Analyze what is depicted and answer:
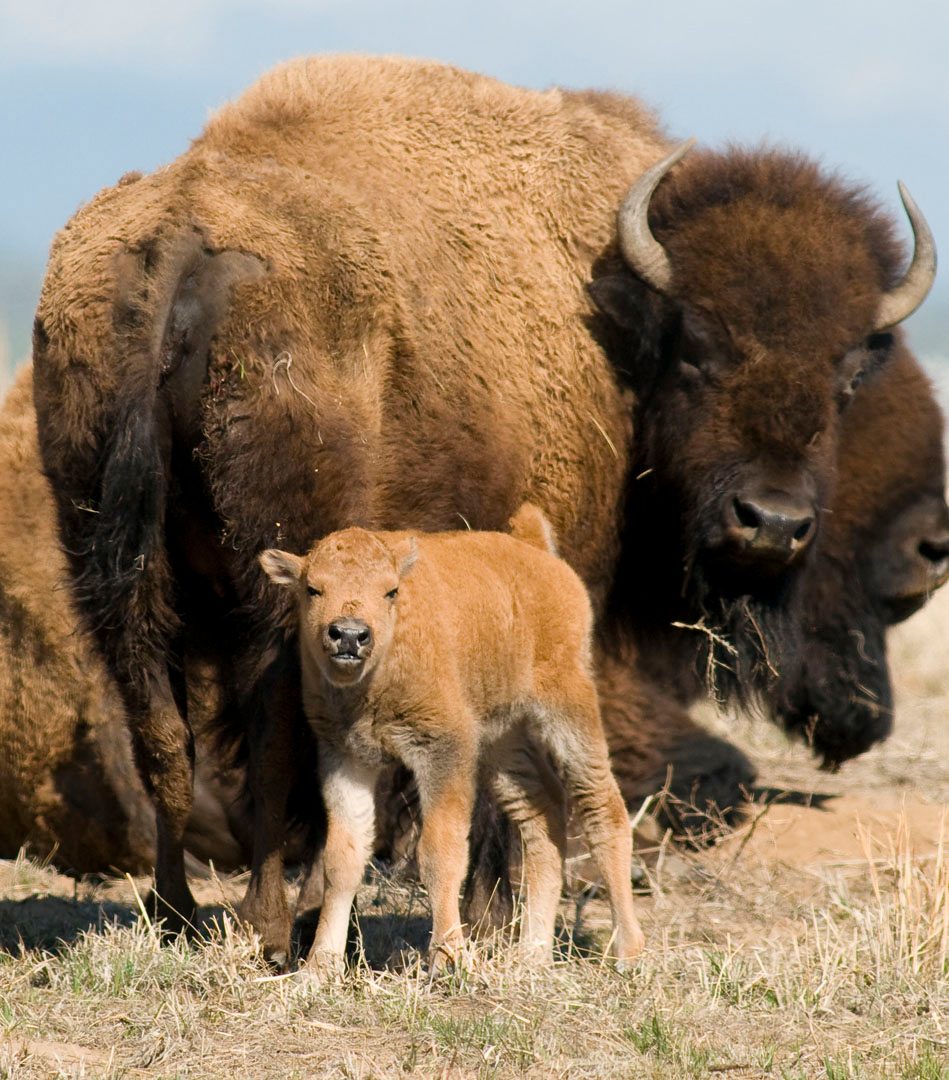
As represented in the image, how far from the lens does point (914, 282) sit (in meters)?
6.53

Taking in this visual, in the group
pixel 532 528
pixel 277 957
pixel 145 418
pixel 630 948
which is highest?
pixel 145 418

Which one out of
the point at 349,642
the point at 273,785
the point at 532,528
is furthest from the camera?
the point at 532,528

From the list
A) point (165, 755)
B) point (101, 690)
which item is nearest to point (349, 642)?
point (165, 755)

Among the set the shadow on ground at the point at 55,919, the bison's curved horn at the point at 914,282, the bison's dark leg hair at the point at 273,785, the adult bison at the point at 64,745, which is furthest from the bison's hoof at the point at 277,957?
the bison's curved horn at the point at 914,282

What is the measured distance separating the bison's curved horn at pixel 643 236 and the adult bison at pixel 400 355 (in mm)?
12

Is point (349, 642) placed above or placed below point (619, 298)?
below

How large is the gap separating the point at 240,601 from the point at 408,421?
31.8 inches

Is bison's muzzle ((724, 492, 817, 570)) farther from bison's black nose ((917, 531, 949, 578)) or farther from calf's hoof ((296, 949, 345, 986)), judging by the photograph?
calf's hoof ((296, 949, 345, 986))

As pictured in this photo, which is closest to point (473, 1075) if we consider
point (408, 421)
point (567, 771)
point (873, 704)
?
point (567, 771)

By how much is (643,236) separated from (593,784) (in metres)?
2.23

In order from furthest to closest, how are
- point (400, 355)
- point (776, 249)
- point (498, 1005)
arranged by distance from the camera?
point (776, 249)
point (400, 355)
point (498, 1005)

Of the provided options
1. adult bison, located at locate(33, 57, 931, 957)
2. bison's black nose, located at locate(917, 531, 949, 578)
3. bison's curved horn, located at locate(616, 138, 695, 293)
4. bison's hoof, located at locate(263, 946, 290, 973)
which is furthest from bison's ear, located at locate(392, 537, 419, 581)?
bison's black nose, located at locate(917, 531, 949, 578)

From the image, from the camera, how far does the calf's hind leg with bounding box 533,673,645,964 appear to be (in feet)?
16.5

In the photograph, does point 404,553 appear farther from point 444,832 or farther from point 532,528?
point 532,528
